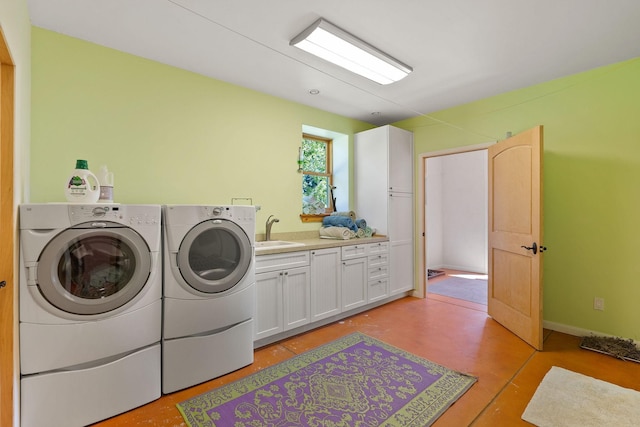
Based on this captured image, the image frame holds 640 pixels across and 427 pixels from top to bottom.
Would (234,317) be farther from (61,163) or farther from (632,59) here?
(632,59)

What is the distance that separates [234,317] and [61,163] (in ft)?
5.56

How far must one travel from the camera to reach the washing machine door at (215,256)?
199 centimetres

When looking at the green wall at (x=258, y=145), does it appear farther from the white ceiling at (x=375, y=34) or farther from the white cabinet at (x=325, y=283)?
the white cabinet at (x=325, y=283)

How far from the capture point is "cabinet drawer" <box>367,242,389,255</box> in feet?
11.4

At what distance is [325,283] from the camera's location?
118 inches

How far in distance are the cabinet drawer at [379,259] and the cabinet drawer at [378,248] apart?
4cm

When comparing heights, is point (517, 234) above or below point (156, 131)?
below

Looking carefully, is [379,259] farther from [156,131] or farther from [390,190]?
[156,131]

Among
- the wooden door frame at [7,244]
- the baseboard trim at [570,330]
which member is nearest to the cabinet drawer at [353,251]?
the baseboard trim at [570,330]

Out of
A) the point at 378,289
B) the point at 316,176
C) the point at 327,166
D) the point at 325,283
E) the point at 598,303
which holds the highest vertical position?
the point at 327,166

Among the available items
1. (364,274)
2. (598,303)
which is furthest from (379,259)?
(598,303)

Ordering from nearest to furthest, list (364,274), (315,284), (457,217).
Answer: (315,284), (364,274), (457,217)

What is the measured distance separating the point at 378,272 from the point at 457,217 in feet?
11.1

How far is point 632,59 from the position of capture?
2.47m
